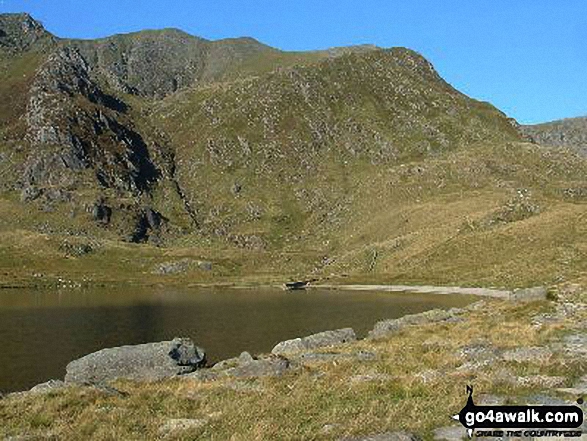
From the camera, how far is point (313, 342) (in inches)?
1933

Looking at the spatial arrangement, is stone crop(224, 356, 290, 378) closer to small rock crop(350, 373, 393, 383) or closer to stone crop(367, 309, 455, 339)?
small rock crop(350, 373, 393, 383)

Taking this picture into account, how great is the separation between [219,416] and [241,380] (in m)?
9.12

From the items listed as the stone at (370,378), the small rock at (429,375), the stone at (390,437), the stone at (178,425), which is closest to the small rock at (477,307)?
the small rock at (429,375)

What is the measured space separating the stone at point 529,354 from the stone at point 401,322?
1993cm

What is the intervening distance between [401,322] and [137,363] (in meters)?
27.8

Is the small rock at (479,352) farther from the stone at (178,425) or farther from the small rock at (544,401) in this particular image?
the stone at (178,425)

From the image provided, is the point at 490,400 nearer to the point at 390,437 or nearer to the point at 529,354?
the point at 390,437

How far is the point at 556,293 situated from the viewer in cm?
6631

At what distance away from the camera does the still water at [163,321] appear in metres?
55.7

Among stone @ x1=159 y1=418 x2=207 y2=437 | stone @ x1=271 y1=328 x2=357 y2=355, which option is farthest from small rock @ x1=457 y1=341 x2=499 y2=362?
stone @ x1=159 y1=418 x2=207 y2=437

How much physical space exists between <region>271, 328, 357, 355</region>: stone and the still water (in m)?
8.26

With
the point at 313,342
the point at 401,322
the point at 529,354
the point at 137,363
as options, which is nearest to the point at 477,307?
the point at 401,322

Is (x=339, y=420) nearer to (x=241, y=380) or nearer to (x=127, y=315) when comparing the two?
(x=241, y=380)

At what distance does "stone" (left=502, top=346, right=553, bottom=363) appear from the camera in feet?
93.7
